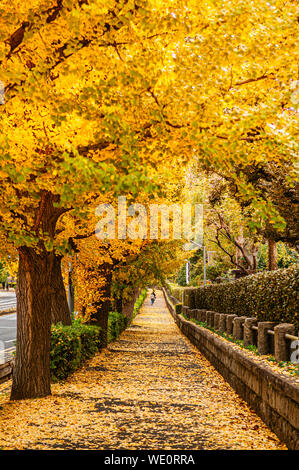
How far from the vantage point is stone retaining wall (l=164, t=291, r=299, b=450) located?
6.48 meters

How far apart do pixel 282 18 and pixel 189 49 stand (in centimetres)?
136

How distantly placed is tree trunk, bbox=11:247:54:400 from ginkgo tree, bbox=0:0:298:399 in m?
2.08

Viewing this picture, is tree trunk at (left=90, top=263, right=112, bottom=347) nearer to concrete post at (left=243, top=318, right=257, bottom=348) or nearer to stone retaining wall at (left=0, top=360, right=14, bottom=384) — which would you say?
stone retaining wall at (left=0, top=360, right=14, bottom=384)

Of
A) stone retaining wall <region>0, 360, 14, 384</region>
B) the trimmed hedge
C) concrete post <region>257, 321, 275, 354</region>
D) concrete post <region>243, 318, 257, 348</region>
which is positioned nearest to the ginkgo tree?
concrete post <region>257, 321, 275, 354</region>

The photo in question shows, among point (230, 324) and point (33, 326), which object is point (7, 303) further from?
point (33, 326)

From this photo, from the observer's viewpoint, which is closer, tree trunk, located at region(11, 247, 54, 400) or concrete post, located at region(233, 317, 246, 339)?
tree trunk, located at region(11, 247, 54, 400)

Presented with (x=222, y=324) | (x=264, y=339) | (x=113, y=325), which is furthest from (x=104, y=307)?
(x=264, y=339)

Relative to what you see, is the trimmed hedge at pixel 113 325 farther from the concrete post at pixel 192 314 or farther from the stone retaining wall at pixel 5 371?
the stone retaining wall at pixel 5 371

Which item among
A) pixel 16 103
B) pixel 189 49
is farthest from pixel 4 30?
pixel 189 49

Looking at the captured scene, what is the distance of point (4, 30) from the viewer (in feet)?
22.1

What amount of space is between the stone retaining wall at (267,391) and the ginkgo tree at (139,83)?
3143 millimetres

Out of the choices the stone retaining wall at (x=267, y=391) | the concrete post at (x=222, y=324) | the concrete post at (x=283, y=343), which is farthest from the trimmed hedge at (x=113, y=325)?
the concrete post at (x=283, y=343)
